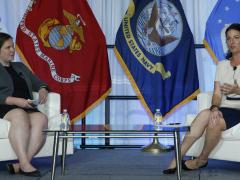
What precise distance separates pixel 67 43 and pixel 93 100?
644 mm

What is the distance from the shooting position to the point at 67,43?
4582mm

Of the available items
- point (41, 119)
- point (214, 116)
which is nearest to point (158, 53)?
point (214, 116)

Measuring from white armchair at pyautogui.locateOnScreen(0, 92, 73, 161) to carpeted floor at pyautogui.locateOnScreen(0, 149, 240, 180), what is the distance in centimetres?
14

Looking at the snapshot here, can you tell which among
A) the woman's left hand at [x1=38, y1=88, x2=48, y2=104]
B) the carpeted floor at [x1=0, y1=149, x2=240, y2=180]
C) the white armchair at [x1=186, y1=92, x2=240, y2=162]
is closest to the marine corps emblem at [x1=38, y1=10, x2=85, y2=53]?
the carpeted floor at [x1=0, y1=149, x2=240, y2=180]

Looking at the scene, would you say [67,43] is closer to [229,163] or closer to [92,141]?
[92,141]

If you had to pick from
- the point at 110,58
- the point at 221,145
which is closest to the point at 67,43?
the point at 110,58

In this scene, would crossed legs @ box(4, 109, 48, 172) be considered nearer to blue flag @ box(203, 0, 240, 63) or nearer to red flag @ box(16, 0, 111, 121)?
red flag @ box(16, 0, 111, 121)

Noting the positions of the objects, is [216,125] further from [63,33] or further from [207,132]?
[63,33]

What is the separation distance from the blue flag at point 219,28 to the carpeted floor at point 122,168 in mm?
1156

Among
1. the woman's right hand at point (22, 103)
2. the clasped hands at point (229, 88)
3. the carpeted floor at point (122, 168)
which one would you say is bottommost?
the carpeted floor at point (122, 168)

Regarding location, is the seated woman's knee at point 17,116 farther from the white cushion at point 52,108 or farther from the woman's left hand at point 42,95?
the white cushion at point 52,108

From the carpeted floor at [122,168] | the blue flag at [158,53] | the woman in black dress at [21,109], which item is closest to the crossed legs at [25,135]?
the woman in black dress at [21,109]

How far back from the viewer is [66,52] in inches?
180

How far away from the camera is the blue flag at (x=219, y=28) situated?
14.9 ft
